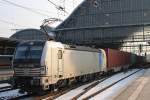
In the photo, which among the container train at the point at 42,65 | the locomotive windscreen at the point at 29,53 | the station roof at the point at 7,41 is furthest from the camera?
the station roof at the point at 7,41

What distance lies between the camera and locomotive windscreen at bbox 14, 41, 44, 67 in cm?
2020

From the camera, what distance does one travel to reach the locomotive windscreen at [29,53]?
2020 cm

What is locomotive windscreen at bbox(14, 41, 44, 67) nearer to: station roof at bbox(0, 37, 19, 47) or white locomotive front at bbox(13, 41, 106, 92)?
white locomotive front at bbox(13, 41, 106, 92)

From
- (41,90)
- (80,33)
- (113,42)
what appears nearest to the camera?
(41,90)

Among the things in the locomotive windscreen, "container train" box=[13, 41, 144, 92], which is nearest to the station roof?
"container train" box=[13, 41, 144, 92]

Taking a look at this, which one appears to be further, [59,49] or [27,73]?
[59,49]

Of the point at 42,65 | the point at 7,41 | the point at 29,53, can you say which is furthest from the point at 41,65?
the point at 7,41

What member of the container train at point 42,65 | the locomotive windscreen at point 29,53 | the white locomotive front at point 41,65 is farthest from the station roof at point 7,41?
the locomotive windscreen at point 29,53

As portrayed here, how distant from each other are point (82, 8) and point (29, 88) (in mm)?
94831

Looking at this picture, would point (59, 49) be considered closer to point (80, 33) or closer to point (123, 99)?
point (123, 99)

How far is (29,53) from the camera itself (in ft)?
67.8

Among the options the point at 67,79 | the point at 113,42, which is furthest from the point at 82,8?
the point at 67,79

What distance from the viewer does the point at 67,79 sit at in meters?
24.4

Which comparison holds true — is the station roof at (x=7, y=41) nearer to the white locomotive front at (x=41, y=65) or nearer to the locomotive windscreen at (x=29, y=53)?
the white locomotive front at (x=41, y=65)
